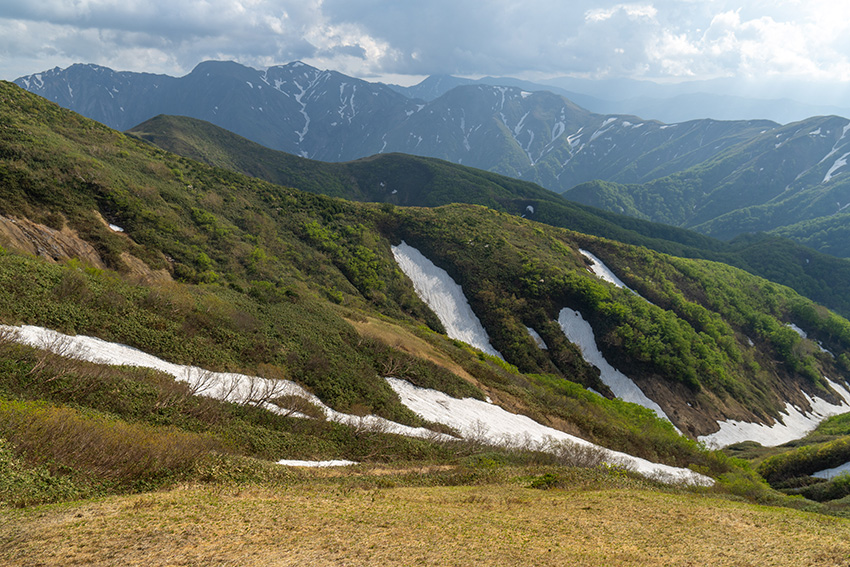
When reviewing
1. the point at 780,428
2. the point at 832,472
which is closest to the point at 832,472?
the point at 832,472

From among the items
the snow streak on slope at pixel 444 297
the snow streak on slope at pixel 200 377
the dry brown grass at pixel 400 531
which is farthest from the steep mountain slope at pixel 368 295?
the dry brown grass at pixel 400 531

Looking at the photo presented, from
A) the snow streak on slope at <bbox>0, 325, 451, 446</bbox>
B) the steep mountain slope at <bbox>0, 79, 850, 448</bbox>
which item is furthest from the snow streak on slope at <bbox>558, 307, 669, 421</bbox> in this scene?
the snow streak on slope at <bbox>0, 325, 451, 446</bbox>

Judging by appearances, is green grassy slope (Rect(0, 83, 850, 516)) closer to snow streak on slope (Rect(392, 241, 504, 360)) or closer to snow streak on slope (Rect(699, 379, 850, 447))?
snow streak on slope (Rect(392, 241, 504, 360))

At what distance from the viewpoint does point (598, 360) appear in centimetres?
5844

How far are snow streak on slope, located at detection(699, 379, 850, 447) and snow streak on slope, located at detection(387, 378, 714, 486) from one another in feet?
80.0

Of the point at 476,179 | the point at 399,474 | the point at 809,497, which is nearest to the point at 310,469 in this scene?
the point at 399,474

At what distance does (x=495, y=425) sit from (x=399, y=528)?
21.4 metres

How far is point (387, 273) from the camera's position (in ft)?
208

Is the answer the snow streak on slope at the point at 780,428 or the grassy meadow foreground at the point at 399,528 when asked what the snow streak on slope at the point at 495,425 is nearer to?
the grassy meadow foreground at the point at 399,528

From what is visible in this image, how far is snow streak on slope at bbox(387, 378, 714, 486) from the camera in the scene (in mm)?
29000

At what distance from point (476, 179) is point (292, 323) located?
592 ft

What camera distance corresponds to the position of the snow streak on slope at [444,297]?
59791 mm

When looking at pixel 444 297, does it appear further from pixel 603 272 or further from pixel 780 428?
pixel 780 428

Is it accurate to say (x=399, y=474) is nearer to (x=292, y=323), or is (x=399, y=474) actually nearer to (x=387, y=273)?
(x=292, y=323)
